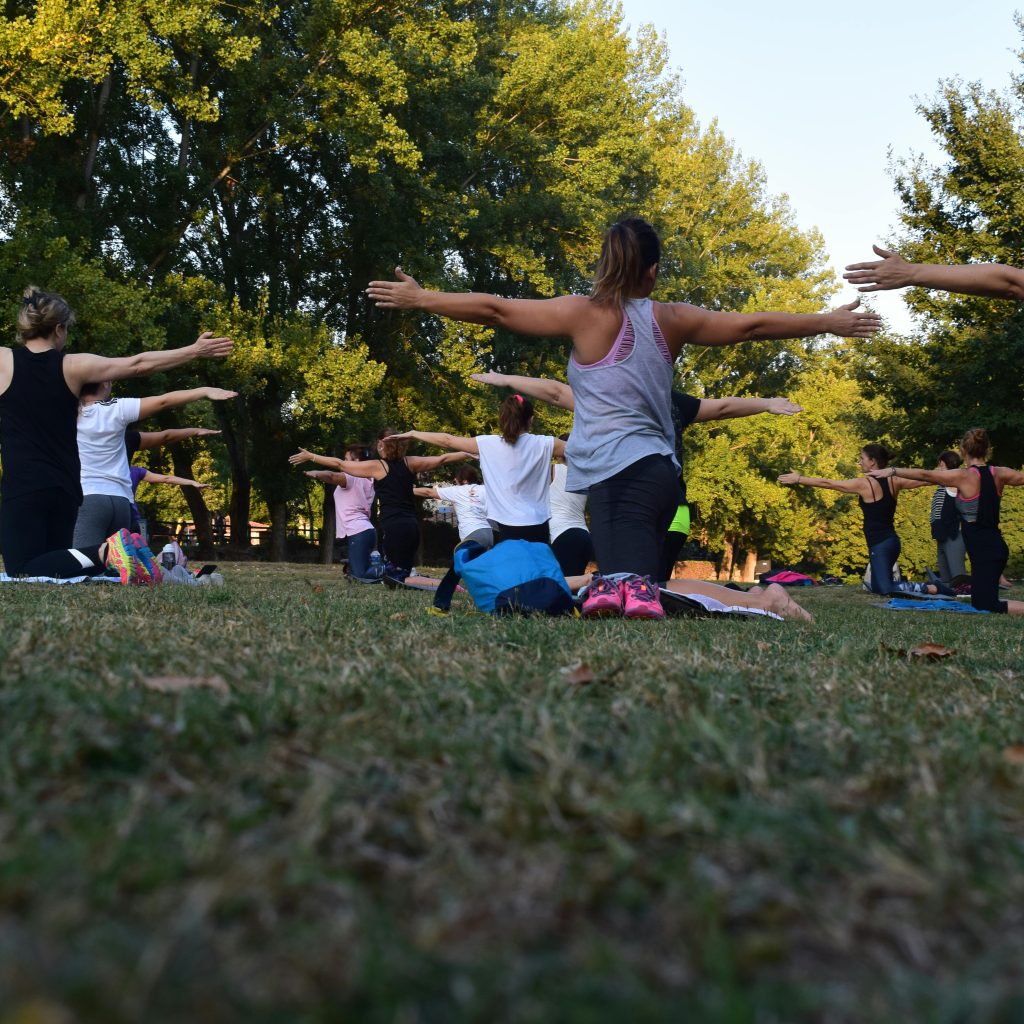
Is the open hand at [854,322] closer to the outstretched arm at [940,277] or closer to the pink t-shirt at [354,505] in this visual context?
the outstretched arm at [940,277]

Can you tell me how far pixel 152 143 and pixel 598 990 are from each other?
2913 cm

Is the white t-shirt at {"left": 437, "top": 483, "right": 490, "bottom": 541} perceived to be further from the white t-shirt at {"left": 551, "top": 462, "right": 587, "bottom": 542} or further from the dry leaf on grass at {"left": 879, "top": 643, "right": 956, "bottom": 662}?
the dry leaf on grass at {"left": 879, "top": 643, "right": 956, "bottom": 662}

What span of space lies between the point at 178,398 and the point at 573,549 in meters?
3.64

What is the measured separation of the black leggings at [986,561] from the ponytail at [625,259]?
281 inches

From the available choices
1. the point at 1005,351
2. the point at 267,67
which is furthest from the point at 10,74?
the point at 1005,351

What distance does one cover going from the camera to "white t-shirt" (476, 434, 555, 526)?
33.6 feet

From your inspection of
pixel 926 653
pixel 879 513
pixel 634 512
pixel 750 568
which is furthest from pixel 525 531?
pixel 750 568

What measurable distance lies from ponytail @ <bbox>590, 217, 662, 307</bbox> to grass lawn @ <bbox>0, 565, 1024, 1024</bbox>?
12.8 feet

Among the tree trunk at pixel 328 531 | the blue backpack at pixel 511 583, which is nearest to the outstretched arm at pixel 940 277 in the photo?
the blue backpack at pixel 511 583

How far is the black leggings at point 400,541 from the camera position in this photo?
1488 centimetres

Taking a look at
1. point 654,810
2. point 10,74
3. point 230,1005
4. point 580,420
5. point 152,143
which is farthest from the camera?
point 152,143

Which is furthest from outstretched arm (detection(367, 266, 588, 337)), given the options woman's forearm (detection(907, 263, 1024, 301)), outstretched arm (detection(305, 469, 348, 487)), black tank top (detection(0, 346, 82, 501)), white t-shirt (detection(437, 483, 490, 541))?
outstretched arm (detection(305, 469, 348, 487))

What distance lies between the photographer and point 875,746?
222 centimetres

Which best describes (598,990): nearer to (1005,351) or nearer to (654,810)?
(654,810)
